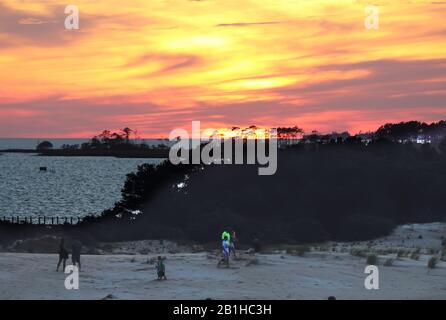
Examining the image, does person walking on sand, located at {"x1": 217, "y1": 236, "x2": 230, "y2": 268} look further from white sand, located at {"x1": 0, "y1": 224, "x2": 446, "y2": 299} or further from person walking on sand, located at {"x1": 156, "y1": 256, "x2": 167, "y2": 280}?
person walking on sand, located at {"x1": 156, "y1": 256, "x2": 167, "y2": 280}

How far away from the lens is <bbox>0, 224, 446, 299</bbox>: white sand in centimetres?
2427

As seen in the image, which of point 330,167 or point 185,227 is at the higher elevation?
point 330,167

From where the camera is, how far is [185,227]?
51.7 meters

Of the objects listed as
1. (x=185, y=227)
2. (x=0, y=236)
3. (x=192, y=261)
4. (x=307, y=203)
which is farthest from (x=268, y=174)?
(x=192, y=261)

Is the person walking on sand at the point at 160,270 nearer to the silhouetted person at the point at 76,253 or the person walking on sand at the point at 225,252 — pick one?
the person walking on sand at the point at 225,252

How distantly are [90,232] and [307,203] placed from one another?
16.4 m

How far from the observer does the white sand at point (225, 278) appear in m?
24.3

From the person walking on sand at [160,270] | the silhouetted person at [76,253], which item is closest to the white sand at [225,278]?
the person walking on sand at [160,270]

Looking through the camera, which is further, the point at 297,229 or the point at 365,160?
the point at 365,160

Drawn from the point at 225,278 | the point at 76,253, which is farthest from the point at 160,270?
the point at 76,253

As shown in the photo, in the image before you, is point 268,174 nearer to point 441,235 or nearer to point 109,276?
point 441,235

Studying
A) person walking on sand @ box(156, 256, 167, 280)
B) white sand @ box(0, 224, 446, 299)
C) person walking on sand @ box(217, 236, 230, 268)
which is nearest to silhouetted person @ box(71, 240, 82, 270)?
white sand @ box(0, 224, 446, 299)
